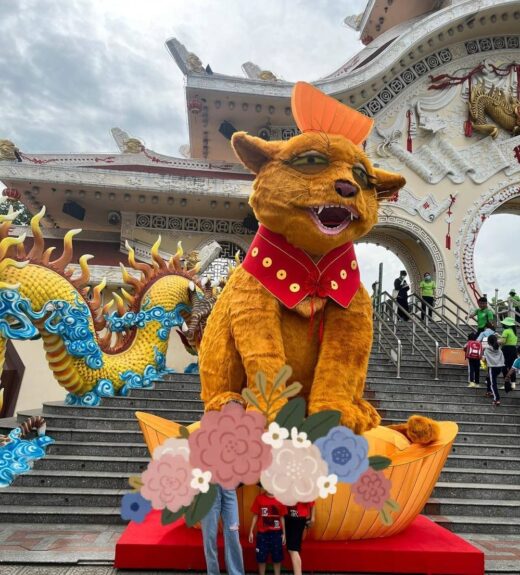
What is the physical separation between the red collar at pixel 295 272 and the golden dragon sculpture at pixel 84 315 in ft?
9.64

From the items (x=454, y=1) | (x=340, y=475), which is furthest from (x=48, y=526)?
(x=454, y=1)

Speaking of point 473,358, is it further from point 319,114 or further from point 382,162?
point 382,162

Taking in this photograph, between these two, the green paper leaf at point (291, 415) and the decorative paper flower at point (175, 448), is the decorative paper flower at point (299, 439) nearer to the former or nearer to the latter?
the green paper leaf at point (291, 415)

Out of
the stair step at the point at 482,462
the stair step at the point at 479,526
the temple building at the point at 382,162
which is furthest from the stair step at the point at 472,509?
the temple building at the point at 382,162

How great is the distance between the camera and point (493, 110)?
1219 centimetres

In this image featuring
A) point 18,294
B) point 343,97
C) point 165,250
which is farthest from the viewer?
point 343,97

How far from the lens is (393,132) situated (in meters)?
11.8

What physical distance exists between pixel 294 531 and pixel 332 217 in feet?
5.46

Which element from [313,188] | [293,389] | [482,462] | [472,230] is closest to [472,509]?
[482,462]

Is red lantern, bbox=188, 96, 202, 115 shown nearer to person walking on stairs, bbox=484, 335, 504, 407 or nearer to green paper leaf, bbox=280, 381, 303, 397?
person walking on stairs, bbox=484, 335, 504, 407

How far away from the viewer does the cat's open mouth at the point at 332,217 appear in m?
2.54

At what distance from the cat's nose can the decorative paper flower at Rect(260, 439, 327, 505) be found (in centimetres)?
129

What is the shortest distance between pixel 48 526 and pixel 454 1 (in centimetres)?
1506

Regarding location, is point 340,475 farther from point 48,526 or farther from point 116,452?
point 116,452
